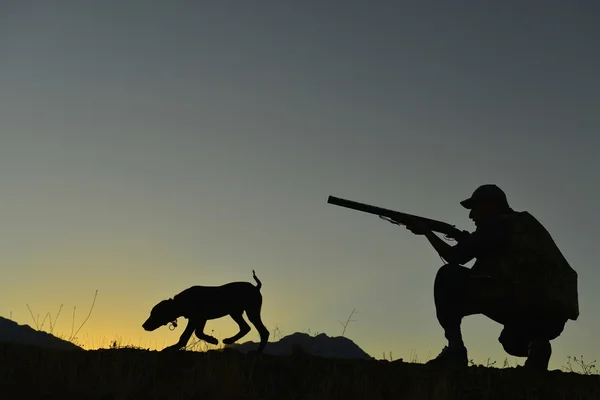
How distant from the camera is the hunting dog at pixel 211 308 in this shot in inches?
540

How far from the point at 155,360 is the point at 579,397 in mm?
4638

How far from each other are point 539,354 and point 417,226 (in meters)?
2.55

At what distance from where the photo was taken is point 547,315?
384 inches

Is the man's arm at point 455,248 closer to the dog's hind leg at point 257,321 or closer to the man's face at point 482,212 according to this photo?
the man's face at point 482,212

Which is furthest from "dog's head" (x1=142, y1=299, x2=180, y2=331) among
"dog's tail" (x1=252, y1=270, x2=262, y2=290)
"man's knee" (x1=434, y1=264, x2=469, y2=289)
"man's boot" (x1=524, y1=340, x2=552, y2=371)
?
"man's boot" (x1=524, y1=340, x2=552, y2=371)

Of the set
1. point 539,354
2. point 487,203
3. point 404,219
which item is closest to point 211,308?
point 404,219

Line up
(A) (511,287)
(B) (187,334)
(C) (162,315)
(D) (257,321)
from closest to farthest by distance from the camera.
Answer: (A) (511,287) < (B) (187,334) < (C) (162,315) < (D) (257,321)

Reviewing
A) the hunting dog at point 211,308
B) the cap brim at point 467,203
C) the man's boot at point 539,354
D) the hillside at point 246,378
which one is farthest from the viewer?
the hunting dog at point 211,308

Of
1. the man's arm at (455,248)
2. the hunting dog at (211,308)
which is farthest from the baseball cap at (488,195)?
the hunting dog at (211,308)

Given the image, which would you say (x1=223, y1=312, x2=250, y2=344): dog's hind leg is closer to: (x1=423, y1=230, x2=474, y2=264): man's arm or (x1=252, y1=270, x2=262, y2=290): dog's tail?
(x1=252, y1=270, x2=262, y2=290): dog's tail

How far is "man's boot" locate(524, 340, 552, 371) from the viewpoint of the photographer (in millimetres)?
9523

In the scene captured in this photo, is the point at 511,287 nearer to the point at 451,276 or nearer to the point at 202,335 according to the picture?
the point at 451,276

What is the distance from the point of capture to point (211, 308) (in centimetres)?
1397

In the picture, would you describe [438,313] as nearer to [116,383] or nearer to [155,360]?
[155,360]
